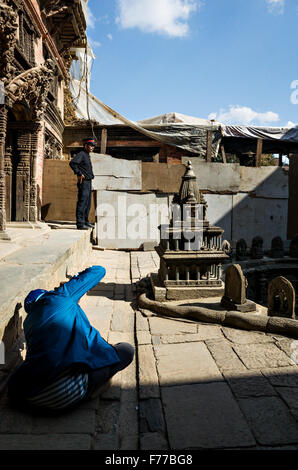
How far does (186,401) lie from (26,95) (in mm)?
6882

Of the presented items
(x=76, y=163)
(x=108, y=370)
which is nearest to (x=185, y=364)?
(x=108, y=370)

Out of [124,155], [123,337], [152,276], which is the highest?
[124,155]

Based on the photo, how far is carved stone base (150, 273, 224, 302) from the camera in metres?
4.83

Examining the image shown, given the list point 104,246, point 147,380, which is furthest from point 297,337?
point 104,246

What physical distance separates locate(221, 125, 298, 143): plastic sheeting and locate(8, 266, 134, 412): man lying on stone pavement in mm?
13001

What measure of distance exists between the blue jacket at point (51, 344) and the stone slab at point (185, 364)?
0.80m

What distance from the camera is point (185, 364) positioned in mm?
2988

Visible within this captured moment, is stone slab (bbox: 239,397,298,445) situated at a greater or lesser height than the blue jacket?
lesser

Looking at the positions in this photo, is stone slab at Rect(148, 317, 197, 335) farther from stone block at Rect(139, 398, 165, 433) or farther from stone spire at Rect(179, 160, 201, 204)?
stone spire at Rect(179, 160, 201, 204)

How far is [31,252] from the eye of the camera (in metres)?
4.79

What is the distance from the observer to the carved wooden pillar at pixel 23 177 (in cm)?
774

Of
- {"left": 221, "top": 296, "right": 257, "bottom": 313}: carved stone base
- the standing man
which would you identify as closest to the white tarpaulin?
the standing man

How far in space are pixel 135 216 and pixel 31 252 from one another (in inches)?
209

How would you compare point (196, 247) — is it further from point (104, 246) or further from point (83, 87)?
Result: point (83, 87)
